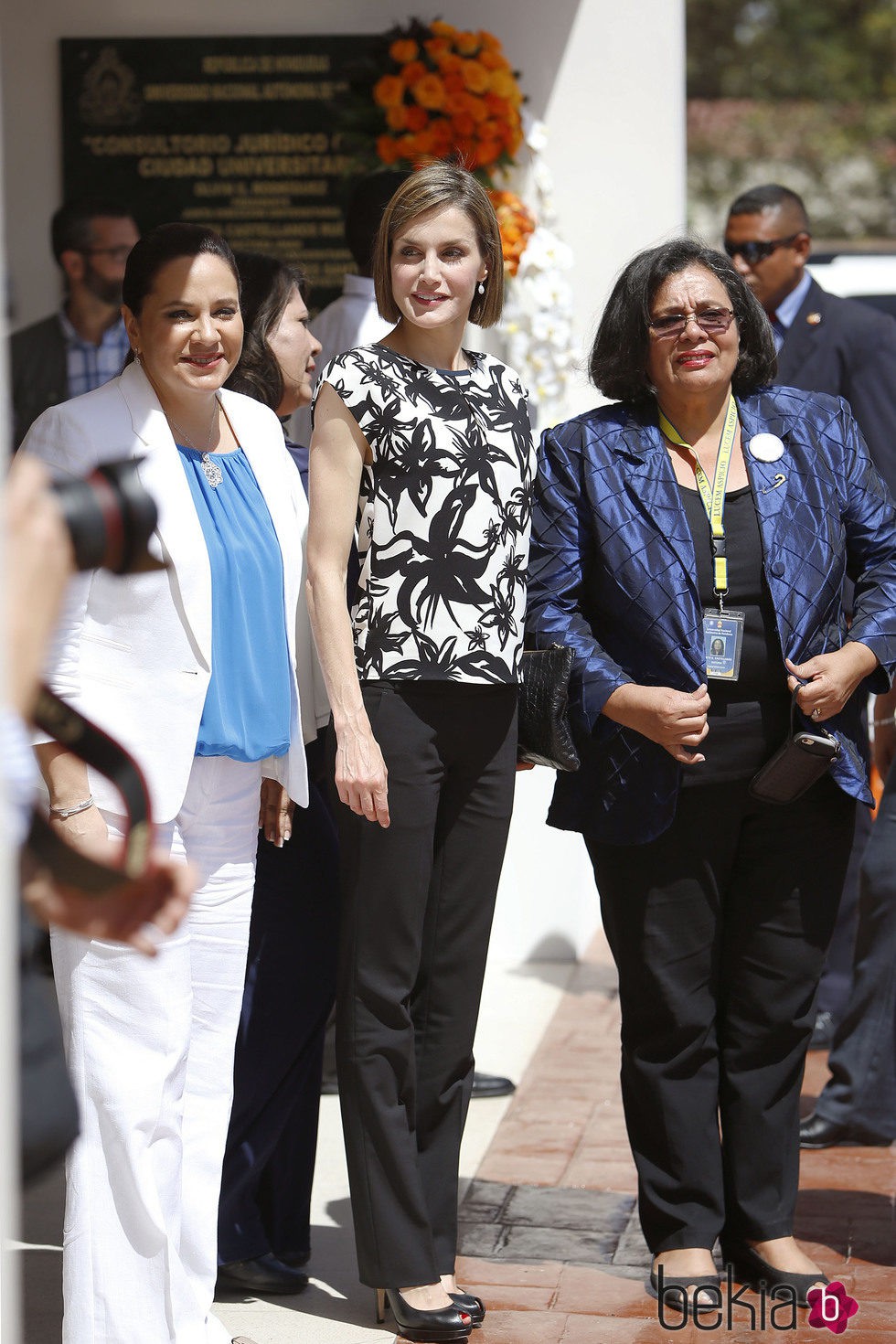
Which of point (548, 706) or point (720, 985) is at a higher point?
point (548, 706)

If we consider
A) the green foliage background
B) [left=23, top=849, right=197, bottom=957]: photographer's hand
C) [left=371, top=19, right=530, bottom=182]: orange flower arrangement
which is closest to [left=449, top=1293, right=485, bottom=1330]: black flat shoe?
[left=23, top=849, right=197, bottom=957]: photographer's hand

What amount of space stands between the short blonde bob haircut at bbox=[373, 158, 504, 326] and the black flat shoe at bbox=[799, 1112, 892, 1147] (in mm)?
2376

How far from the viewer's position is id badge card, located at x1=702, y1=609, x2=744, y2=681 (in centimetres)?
355

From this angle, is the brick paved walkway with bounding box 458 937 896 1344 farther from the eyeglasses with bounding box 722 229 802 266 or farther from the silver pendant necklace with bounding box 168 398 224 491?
the eyeglasses with bounding box 722 229 802 266

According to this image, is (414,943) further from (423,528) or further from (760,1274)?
(760,1274)

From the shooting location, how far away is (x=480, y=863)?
3547mm

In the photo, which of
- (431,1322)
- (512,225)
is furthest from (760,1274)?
(512,225)

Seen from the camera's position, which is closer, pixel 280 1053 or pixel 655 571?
pixel 655 571

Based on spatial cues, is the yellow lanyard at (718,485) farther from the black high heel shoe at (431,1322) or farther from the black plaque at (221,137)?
the black plaque at (221,137)

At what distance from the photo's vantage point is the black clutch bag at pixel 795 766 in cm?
347

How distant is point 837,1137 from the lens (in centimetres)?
471

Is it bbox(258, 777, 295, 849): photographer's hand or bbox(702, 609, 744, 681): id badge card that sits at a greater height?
bbox(702, 609, 744, 681): id badge card

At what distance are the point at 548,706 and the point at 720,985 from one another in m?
0.77

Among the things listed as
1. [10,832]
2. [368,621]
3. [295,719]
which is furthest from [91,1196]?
[10,832]
